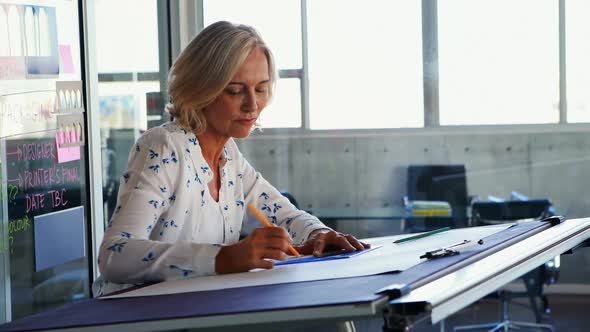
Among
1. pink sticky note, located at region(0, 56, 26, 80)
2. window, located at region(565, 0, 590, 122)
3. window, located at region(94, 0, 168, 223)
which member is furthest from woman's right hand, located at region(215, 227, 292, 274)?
window, located at region(565, 0, 590, 122)

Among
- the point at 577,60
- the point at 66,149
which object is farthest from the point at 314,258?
the point at 577,60

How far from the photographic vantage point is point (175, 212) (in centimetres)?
197

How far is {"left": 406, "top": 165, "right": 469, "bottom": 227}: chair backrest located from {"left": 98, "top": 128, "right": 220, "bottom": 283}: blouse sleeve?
350 centimetres

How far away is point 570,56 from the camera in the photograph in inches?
200

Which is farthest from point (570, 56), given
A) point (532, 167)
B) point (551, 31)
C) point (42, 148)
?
point (42, 148)

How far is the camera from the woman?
70.4 inches

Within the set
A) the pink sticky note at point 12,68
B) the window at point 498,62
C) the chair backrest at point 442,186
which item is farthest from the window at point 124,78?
the window at point 498,62

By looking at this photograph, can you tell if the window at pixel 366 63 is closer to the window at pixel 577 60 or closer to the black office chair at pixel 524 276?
the black office chair at pixel 524 276

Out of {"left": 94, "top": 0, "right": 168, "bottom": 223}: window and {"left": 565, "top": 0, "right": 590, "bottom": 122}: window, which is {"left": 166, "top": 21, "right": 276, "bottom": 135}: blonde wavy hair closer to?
{"left": 94, "top": 0, "right": 168, "bottom": 223}: window

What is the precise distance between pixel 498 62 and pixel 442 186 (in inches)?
30.0

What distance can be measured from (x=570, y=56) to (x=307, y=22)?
4.85 feet

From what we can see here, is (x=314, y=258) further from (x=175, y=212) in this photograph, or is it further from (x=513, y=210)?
(x=513, y=210)

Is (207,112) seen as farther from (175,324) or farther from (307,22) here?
(307,22)

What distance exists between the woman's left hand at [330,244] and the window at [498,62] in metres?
3.16
